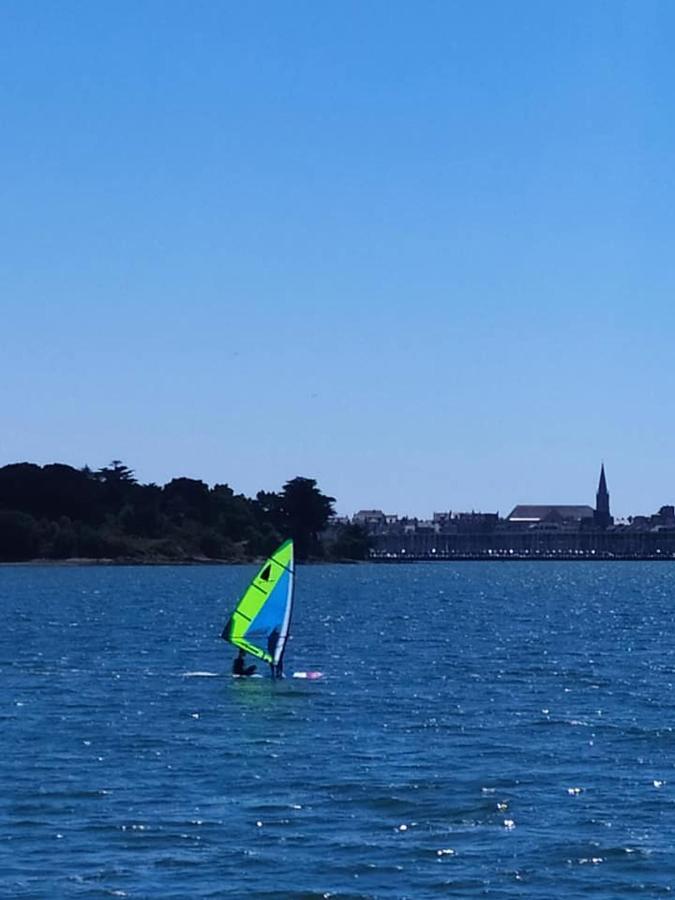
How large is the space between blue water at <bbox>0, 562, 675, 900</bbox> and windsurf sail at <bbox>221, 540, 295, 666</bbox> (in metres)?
1.26

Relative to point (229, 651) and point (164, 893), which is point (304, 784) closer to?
point (164, 893)

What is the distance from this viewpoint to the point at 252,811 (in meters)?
30.2

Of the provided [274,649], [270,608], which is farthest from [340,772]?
[274,649]

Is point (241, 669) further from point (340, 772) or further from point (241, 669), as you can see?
point (340, 772)

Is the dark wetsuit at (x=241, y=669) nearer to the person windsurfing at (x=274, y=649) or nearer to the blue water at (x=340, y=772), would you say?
the blue water at (x=340, y=772)

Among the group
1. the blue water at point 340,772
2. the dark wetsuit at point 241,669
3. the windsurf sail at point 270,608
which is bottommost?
the blue water at point 340,772

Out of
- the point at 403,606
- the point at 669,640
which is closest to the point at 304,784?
the point at 669,640

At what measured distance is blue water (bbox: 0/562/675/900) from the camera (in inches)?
1021

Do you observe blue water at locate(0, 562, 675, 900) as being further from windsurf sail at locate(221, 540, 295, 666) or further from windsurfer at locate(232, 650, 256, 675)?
windsurf sail at locate(221, 540, 295, 666)

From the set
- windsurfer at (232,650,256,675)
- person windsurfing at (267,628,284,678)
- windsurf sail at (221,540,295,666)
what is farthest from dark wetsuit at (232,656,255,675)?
person windsurfing at (267,628,284,678)

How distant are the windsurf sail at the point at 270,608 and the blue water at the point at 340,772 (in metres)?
1.26

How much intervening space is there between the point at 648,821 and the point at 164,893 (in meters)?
8.62

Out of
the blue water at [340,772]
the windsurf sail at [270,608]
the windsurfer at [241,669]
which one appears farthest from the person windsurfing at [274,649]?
the blue water at [340,772]

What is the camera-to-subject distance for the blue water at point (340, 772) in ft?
85.1
